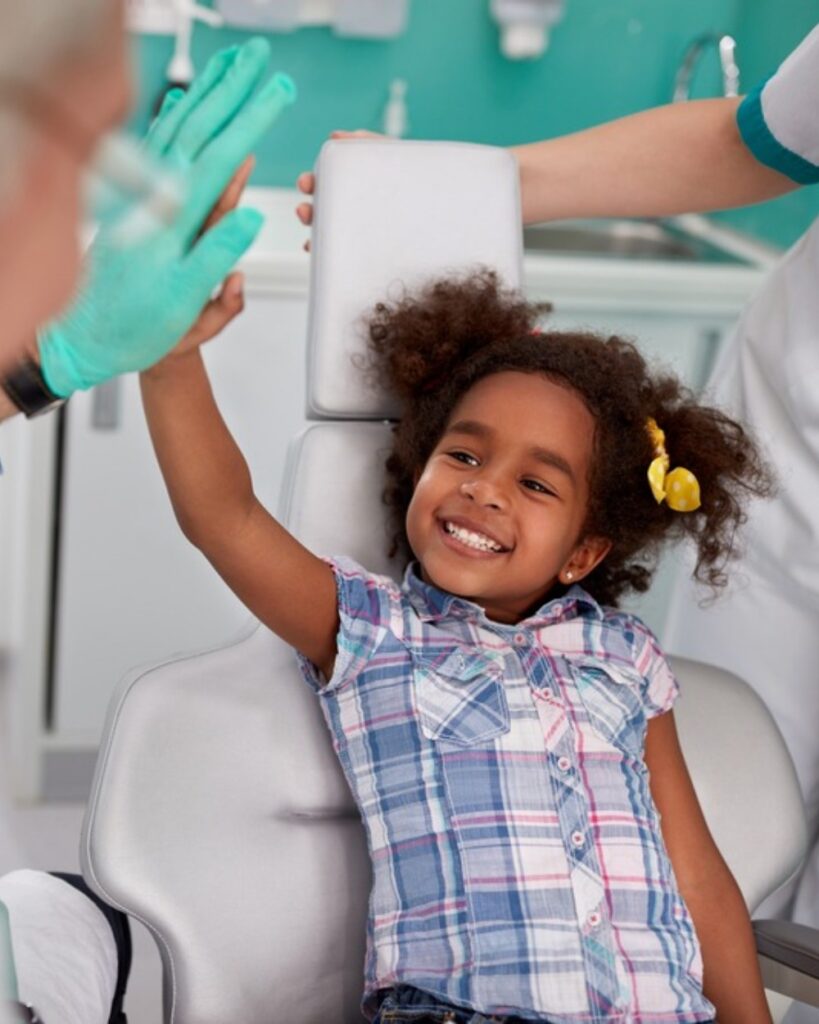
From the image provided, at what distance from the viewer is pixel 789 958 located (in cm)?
134

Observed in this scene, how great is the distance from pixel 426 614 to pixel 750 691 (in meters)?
0.38

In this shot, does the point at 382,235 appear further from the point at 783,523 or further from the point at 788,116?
the point at 783,523

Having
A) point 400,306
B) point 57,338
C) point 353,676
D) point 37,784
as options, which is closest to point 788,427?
point 400,306

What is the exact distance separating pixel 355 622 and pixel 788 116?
0.71 meters

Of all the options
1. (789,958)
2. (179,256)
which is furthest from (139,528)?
(179,256)

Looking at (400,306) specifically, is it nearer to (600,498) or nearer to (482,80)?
(600,498)

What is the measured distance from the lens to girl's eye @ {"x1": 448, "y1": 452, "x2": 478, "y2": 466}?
1.38 m

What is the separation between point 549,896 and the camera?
126cm

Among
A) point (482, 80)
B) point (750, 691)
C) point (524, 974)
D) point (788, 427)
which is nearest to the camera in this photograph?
point (524, 974)

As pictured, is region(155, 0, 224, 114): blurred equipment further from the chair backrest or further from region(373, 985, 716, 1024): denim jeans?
region(373, 985, 716, 1024): denim jeans

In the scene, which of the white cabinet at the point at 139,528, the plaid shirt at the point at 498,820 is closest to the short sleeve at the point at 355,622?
the plaid shirt at the point at 498,820

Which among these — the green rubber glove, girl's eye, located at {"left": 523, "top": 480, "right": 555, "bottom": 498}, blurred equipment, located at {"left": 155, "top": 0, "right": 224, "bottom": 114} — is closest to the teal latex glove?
the green rubber glove

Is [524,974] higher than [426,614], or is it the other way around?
[426,614]

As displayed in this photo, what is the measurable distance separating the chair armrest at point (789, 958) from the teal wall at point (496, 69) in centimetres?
167
